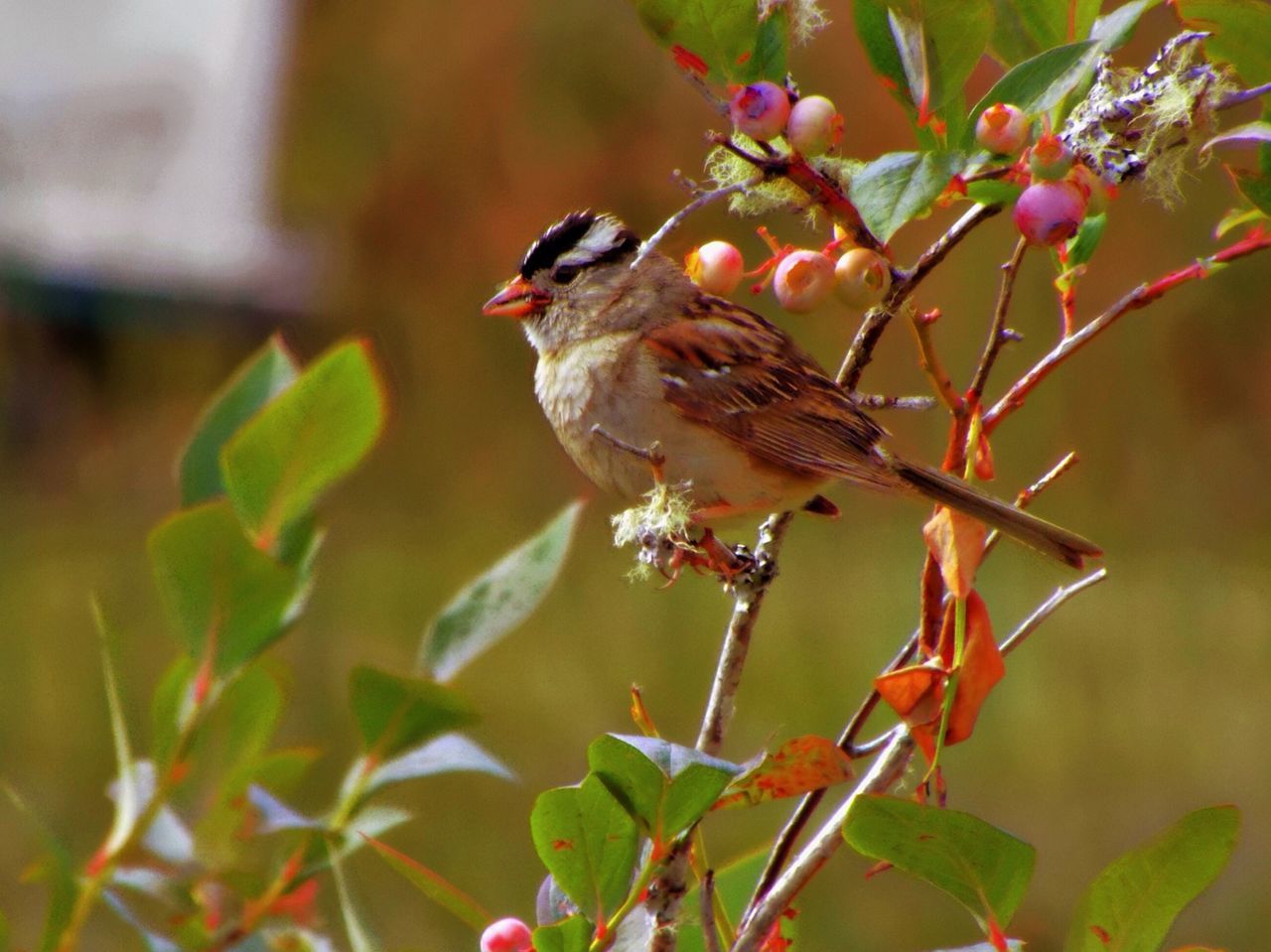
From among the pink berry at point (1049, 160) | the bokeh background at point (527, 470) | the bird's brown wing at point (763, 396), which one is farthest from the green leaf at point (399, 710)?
the bokeh background at point (527, 470)

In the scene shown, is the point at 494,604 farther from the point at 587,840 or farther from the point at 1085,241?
the point at 1085,241

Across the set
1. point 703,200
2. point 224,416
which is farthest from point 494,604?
point 703,200

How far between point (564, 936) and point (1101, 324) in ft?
1.02

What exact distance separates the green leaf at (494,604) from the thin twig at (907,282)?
0.61ft

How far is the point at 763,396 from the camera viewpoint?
1.33 metres

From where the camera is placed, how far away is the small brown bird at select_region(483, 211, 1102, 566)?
119 cm

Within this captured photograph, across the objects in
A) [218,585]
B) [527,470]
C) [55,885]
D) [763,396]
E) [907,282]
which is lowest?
[527,470]

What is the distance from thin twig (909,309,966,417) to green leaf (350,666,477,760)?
27 cm

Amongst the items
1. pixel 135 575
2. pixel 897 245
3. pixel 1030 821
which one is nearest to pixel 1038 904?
pixel 1030 821

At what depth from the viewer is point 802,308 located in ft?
2.13

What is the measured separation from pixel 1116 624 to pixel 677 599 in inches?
35.9

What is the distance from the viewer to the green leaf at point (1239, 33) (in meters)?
0.61

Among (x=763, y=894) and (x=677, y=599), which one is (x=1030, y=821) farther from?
(x=763, y=894)

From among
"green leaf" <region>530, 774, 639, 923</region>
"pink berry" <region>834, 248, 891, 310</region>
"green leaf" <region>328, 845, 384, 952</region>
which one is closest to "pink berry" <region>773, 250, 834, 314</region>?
"pink berry" <region>834, 248, 891, 310</region>
